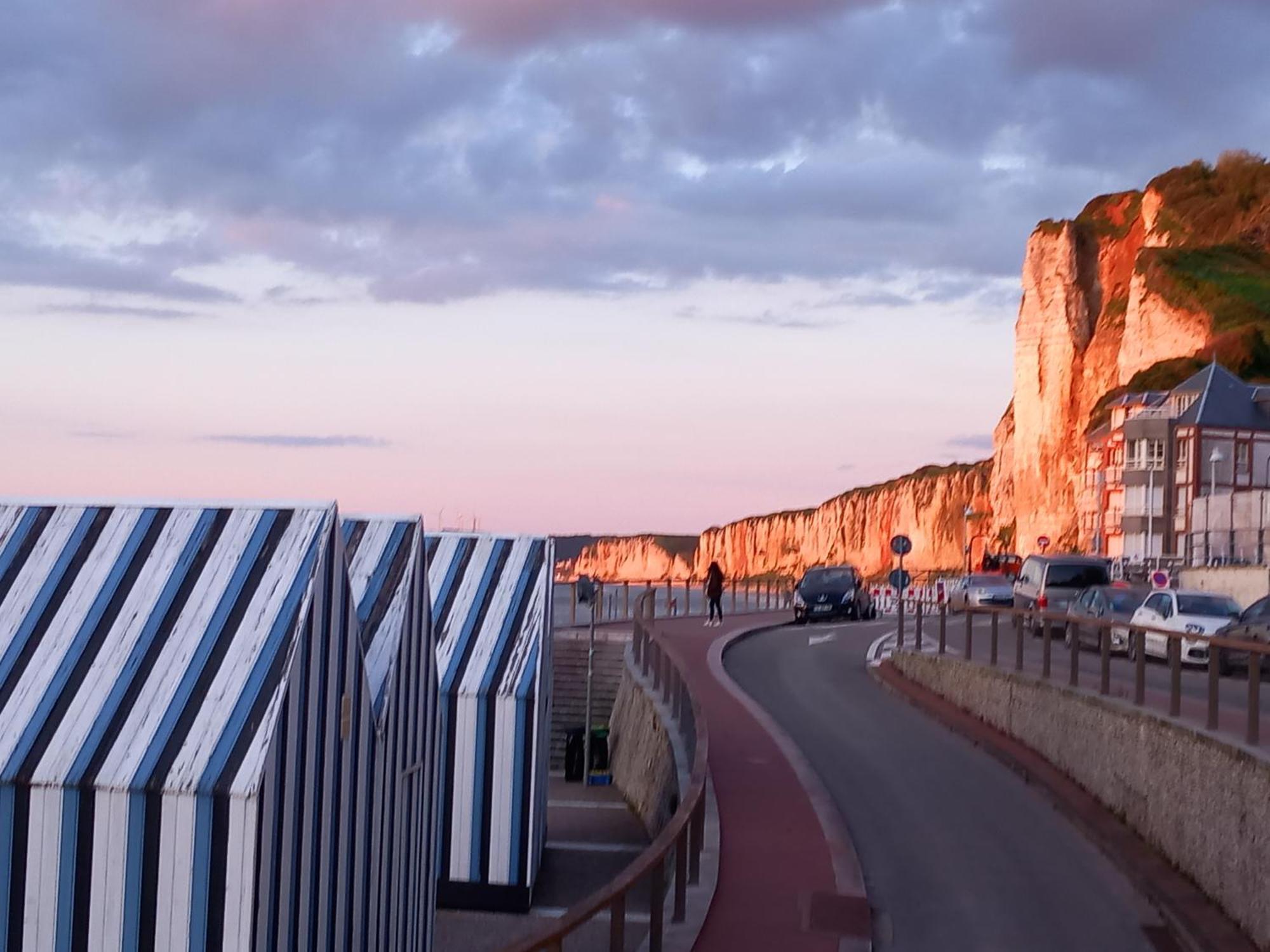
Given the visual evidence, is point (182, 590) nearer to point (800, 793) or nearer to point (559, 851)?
point (800, 793)

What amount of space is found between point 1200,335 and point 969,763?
92.2 meters

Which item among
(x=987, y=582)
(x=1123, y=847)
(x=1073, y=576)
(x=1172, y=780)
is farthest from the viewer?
(x=987, y=582)

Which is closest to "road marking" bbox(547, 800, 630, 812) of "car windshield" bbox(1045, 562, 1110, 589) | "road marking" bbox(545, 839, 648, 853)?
"road marking" bbox(545, 839, 648, 853)

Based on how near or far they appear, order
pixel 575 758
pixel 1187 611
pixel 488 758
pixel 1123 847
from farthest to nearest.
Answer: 1. pixel 575 758
2. pixel 1187 611
3. pixel 488 758
4. pixel 1123 847

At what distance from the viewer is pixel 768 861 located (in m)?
14.0

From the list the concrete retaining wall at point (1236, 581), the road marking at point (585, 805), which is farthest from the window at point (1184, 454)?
the road marking at point (585, 805)

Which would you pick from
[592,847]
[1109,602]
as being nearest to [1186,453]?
[1109,602]

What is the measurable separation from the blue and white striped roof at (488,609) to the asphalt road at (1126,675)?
638cm

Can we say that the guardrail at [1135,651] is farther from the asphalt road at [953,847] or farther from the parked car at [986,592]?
the parked car at [986,592]

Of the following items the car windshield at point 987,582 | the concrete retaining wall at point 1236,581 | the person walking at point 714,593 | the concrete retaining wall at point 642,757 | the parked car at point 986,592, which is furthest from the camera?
the car windshield at point 987,582

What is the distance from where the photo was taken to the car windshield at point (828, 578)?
156ft

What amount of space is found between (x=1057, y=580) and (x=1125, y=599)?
18.7 feet

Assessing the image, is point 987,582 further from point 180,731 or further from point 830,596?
point 180,731

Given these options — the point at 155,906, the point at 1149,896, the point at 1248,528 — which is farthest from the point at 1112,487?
the point at 155,906
